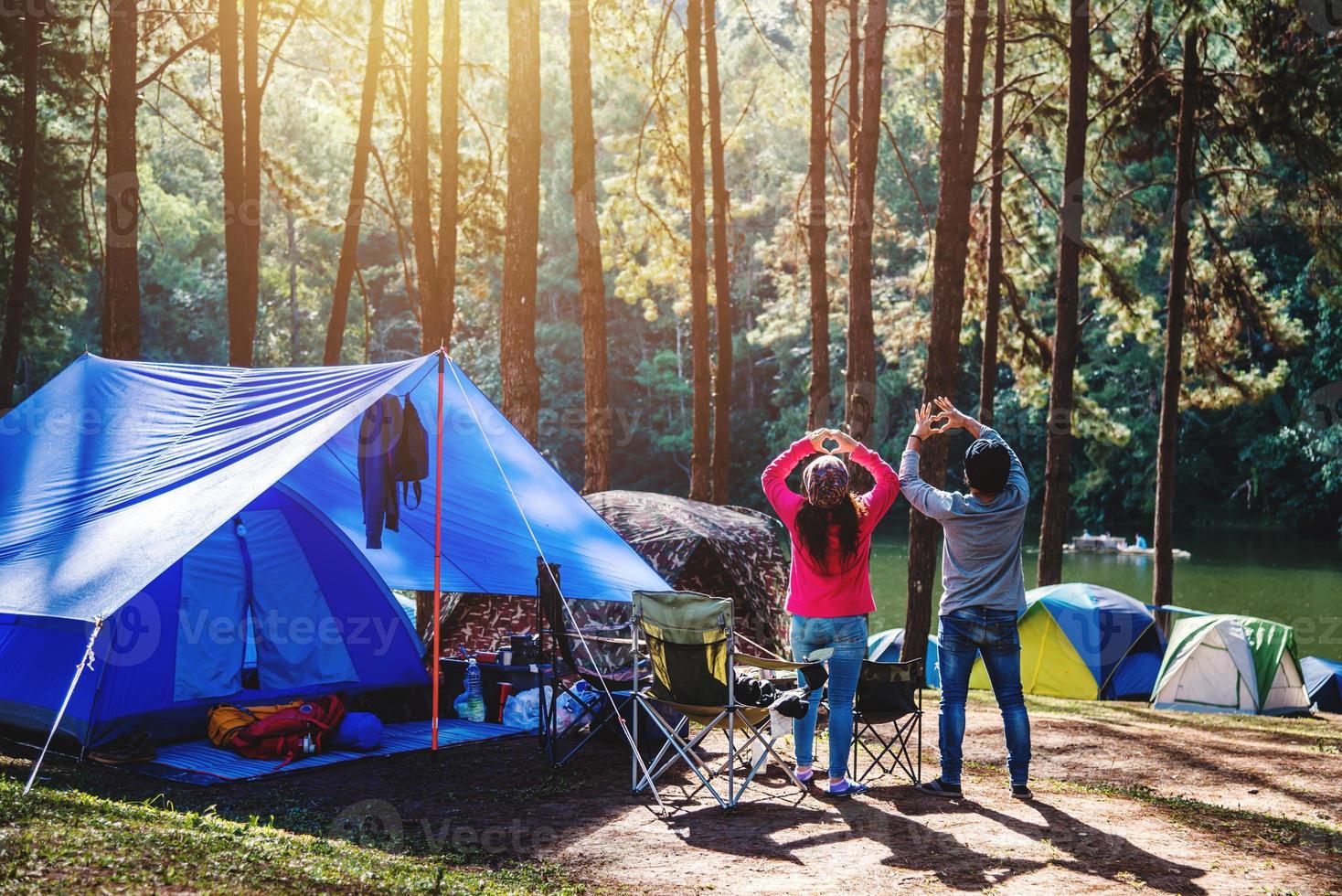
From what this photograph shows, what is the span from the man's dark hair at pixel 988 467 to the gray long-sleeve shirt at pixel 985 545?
0.15 ft

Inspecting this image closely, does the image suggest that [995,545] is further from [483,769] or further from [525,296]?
[525,296]

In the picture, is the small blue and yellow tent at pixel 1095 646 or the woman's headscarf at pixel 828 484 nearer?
the woman's headscarf at pixel 828 484

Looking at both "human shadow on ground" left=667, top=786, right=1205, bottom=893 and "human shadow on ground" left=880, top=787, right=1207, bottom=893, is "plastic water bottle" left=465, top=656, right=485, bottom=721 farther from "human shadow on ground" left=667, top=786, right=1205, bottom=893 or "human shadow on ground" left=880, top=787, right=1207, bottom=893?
"human shadow on ground" left=880, top=787, right=1207, bottom=893

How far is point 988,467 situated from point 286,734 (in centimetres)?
379

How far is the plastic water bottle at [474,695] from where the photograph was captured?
756 centimetres

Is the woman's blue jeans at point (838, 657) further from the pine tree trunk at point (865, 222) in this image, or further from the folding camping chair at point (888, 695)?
the pine tree trunk at point (865, 222)

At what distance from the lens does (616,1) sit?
1504 cm

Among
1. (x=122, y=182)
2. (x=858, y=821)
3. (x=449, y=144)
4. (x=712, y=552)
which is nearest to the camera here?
(x=858, y=821)

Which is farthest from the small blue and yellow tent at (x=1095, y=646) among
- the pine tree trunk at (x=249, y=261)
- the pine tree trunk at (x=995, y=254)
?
the pine tree trunk at (x=249, y=261)

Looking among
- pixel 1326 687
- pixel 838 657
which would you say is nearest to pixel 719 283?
pixel 1326 687

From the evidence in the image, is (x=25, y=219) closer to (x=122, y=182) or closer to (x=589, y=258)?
(x=122, y=182)

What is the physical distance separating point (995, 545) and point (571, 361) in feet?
122

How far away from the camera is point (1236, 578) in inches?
945

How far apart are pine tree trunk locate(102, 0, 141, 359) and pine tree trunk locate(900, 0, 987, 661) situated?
6.22m
